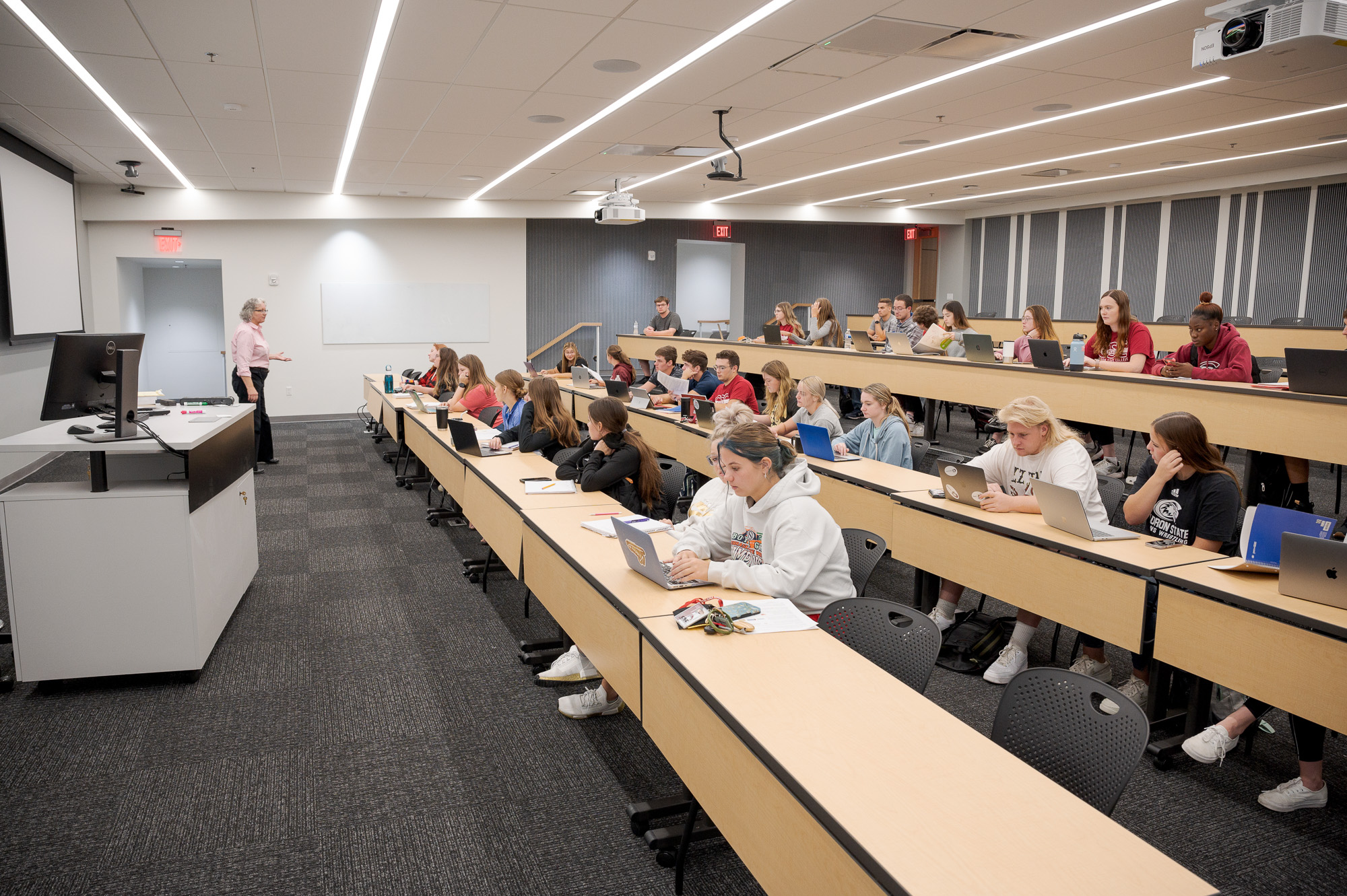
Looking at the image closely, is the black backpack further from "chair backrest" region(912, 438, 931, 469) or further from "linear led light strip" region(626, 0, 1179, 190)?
"linear led light strip" region(626, 0, 1179, 190)

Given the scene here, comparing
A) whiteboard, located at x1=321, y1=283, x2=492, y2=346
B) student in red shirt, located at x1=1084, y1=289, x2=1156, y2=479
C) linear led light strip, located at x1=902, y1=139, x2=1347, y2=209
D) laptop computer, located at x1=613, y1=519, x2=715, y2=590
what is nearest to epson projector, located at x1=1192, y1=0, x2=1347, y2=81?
student in red shirt, located at x1=1084, y1=289, x2=1156, y2=479

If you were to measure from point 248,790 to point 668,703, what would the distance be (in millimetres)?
1622

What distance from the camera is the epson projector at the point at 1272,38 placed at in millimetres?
3734

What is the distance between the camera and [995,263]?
48.9 ft

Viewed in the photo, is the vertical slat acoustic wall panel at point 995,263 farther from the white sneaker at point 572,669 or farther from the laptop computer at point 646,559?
the laptop computer at point 646,559

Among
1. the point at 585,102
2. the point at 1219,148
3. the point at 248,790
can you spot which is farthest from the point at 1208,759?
the point at 1219,148

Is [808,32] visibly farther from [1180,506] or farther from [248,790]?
[248,790]

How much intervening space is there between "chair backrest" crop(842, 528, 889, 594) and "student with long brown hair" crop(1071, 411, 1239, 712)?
1.06 metres

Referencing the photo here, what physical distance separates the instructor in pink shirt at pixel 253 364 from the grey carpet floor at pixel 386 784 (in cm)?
456

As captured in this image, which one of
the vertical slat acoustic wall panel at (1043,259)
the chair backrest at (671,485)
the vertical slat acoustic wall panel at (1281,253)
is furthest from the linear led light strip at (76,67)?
the vertical slat acoustic wall panel at (1281,253)

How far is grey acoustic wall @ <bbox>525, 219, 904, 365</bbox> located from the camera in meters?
13.8

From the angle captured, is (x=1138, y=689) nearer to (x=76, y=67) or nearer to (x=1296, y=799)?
(x=1296, y=799)

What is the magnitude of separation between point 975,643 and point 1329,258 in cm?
972

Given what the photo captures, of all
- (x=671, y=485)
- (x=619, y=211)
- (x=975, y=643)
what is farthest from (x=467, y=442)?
(x=619, y=211)
